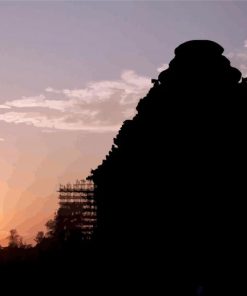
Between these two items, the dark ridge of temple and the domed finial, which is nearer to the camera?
the dark ridge of temple

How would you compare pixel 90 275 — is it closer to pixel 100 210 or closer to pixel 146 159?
pixel 100 210

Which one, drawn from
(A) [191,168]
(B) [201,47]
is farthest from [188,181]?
(B) [201,47]

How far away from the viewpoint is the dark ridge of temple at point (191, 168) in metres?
8.55

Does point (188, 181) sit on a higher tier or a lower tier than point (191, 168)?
lower

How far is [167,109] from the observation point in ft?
31.8

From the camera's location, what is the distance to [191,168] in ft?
29.4

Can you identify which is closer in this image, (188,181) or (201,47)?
(188,181)

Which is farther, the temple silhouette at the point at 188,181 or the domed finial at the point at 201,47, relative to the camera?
the domed finial at the point at 201,47

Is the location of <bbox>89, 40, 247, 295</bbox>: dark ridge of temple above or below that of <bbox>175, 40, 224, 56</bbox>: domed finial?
below

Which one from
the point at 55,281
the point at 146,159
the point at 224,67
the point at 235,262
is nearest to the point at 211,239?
the point at 235,262

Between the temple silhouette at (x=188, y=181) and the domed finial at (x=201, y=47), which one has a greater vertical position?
→ the domed finial at (x=201, y=47)

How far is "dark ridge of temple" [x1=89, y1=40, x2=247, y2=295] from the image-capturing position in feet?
28.0

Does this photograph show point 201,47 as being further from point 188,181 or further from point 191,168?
point 188,181

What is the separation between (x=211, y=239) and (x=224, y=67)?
3.71 m
